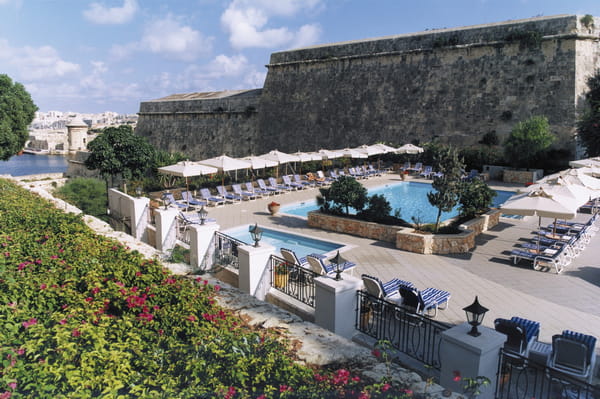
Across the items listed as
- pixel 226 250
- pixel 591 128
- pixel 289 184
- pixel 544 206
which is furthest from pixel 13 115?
pixel 591 128

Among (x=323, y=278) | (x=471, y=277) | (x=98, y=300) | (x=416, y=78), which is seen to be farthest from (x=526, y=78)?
(x=98, y=300)

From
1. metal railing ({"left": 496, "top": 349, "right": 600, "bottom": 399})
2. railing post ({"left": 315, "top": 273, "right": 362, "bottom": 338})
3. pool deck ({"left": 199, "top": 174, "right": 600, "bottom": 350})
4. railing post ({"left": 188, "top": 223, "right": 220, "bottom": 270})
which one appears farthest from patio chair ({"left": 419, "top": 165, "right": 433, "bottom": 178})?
metal railing ({"left": 496, "top": 349, "right": 600, "bottom": 399})

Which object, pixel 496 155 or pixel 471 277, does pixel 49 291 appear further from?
pixel 496 155

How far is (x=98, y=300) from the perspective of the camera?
13.1 feet

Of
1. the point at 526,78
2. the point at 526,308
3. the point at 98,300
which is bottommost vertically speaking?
the point at 526,308

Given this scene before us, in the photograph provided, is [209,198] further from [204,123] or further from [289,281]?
[204,123]

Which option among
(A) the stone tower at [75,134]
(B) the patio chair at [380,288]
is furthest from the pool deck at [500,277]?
(A) the stone tower at [75,134]

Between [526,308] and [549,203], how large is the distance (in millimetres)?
2794

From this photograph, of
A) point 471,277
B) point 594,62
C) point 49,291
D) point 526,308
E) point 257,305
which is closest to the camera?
point 49,291

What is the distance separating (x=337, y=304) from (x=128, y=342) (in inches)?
95.6

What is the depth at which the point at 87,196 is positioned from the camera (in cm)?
1498

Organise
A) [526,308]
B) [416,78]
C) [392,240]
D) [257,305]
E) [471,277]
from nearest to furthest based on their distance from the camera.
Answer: [257,305], [526,308], [471,277], [392,240], [416,78]

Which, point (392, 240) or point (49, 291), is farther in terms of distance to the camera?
point (392, 240)

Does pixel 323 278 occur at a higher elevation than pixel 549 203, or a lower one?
lower
